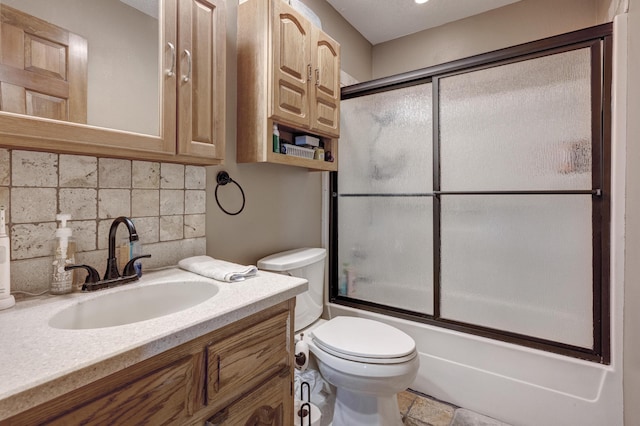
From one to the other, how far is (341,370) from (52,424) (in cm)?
104

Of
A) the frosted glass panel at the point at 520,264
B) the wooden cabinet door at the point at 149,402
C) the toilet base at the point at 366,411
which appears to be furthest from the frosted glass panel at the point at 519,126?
the wooden cabinet door at the point at 149,402

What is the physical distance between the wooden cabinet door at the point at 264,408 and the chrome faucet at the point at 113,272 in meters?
0.52

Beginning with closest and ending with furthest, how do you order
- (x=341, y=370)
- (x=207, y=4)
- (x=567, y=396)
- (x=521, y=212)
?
(x=207, y=4) < (x=341, y=370) < (x=567, y=396) < (x=521, y=212)

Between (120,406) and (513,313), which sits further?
(513,313)

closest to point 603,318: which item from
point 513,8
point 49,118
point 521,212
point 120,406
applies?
point 521,212

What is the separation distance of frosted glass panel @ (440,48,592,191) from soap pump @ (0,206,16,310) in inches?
74.4

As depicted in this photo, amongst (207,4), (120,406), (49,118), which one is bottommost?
(120,406)

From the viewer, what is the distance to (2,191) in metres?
0.82

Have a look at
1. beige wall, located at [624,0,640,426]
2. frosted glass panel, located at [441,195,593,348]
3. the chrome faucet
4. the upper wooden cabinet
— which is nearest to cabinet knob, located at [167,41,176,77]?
the upper wooden cabinet

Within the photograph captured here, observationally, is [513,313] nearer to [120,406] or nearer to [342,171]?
[342,171]

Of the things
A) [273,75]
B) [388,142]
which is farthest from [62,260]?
[388,142]

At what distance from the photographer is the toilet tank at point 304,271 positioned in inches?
56.8

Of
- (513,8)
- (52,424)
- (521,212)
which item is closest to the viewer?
(52,424)

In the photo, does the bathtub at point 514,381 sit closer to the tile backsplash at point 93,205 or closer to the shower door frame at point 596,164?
the shower door frame at point 596,164
